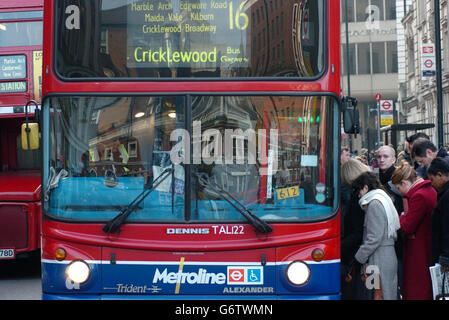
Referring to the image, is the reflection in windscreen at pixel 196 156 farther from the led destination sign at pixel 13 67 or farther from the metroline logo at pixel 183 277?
the led destination sign at pixel 13 67

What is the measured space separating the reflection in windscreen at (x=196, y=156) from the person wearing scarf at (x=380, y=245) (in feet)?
2.19

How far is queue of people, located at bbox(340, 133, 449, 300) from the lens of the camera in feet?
20.7

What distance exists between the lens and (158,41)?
19.1ft

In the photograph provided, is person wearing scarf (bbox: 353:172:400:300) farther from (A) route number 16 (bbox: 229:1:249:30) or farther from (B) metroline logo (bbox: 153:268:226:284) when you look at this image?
(A) route number 16 (bbox: 229:1:249:30)

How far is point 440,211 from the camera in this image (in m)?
6.08

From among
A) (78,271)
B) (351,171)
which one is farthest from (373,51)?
(78,271)

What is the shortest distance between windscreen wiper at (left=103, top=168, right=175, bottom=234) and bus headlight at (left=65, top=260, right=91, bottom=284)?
34 cm

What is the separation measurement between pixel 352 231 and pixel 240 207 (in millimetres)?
1404

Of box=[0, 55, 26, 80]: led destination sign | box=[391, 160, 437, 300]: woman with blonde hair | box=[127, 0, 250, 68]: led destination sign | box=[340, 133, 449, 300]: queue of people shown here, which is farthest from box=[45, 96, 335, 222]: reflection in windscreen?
box=[0, 55, 26, 80]: led destination sign

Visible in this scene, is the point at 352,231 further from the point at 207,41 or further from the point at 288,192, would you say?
the point at 207,41

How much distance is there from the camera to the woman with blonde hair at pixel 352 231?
6.59 metres

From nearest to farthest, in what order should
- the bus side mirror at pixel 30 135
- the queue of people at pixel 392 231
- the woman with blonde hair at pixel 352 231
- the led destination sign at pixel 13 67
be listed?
the queue of people at pixel 392 231 < the woman with blonde hair at pixel 352 231 < the bus side mirror at pixel 30 135 < the led destination sign at pixel 13 67

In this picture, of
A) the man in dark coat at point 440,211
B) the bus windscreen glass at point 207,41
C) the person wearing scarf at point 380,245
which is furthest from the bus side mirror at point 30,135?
the man in dark coat at point 440,211
